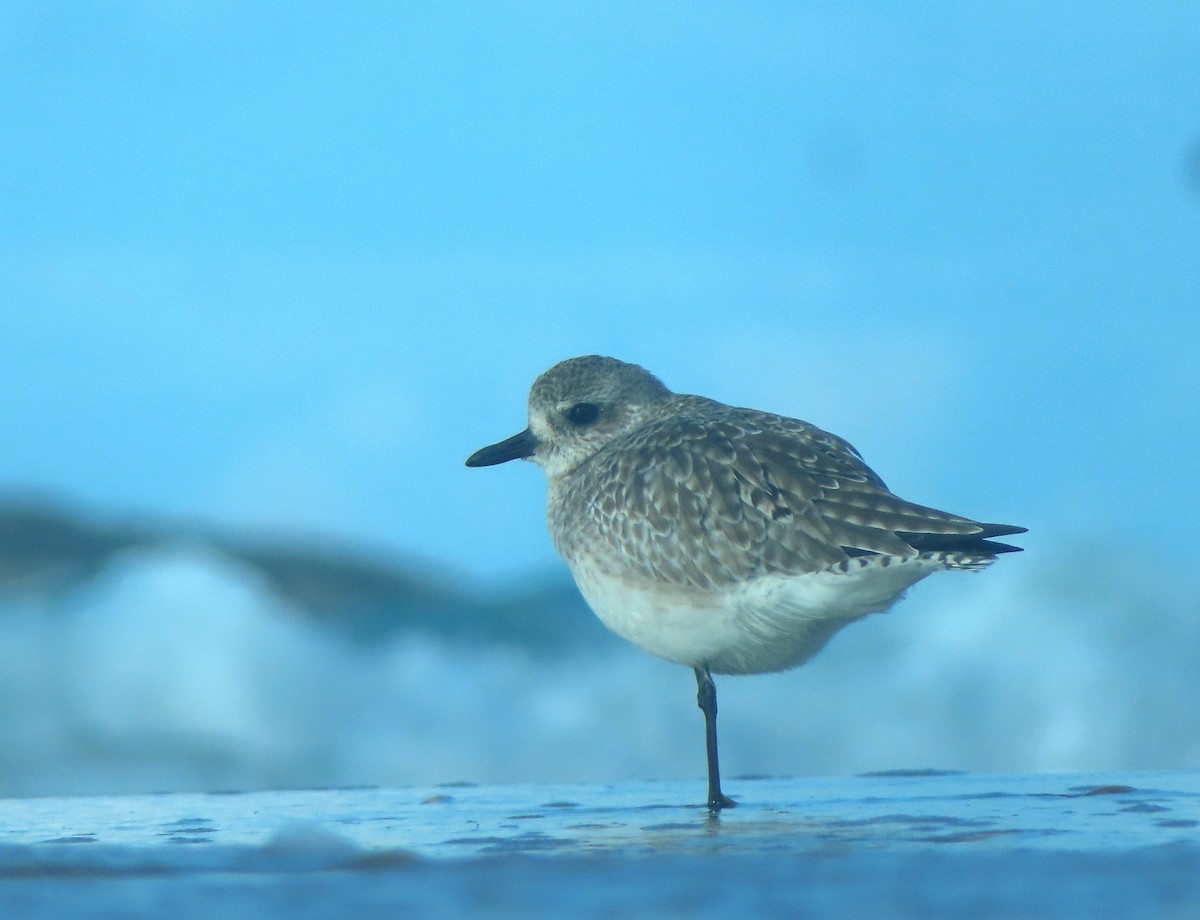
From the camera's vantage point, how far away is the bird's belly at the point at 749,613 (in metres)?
4.61

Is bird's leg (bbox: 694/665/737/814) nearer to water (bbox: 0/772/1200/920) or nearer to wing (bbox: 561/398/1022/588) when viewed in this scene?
water (bbox: 0/772/1200/920)

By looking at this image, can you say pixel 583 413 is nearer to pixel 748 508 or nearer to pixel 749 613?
pixel 748 508

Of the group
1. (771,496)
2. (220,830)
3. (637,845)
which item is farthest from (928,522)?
(220,830)

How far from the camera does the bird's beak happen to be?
6.02m

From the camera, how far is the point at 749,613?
473 cm

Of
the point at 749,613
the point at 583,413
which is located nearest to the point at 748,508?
the point at 749,613

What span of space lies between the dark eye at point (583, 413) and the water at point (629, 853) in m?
1.51

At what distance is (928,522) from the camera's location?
456 centimetres

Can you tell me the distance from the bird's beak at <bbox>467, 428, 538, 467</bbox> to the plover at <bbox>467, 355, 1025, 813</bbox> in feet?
1.84

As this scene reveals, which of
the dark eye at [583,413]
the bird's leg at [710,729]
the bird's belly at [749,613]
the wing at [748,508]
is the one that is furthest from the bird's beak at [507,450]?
the bird's leg at [710,729]

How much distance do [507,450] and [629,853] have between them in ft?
9.44

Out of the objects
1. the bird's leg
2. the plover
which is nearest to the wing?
the plover

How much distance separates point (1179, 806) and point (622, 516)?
1927mm

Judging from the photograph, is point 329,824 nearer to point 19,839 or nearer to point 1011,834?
point 19,839
